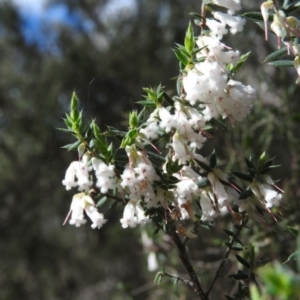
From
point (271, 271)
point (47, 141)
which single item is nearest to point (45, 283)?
point (47, 141)

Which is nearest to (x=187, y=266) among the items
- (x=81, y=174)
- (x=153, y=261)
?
(x=81, y=174)

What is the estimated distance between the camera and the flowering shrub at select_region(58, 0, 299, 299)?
29.0 inches

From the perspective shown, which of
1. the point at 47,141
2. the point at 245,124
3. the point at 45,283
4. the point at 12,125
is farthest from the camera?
the point at 45,283

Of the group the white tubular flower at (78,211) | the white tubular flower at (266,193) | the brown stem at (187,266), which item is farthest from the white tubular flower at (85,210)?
the white tubular flower at (266,193)

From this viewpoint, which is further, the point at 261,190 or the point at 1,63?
the point at 1,63

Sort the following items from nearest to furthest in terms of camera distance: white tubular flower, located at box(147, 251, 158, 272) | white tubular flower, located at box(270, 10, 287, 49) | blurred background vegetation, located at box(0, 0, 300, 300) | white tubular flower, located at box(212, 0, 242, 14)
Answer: white tubular flower, located at box(270, 10, 287, 49), white tubular flower, located at box(212, 0, 242, 14), white tubular flower, located at box(147, 251, 158, 272), blurred background vegetation, located at box(0, 0, 300, 300)

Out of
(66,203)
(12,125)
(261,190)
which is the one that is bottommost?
(66,203)

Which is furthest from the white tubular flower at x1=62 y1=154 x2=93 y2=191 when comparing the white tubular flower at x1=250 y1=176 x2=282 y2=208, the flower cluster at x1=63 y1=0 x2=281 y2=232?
the white tubular flower at x1=250 y1=176 x2=282 y2=208

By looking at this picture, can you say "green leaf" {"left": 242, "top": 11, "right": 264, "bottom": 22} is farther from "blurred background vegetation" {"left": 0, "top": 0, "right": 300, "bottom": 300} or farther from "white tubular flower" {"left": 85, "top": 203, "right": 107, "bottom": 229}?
"blurred background vegetation" {"left": 0, "top": 0, "right": 300, "bottom": 300}

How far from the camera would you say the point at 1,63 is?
5492mm

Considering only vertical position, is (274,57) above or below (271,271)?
below

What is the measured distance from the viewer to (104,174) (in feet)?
2.52

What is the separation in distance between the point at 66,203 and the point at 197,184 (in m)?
3.96

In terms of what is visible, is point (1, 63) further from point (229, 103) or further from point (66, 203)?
point (229, 103)
